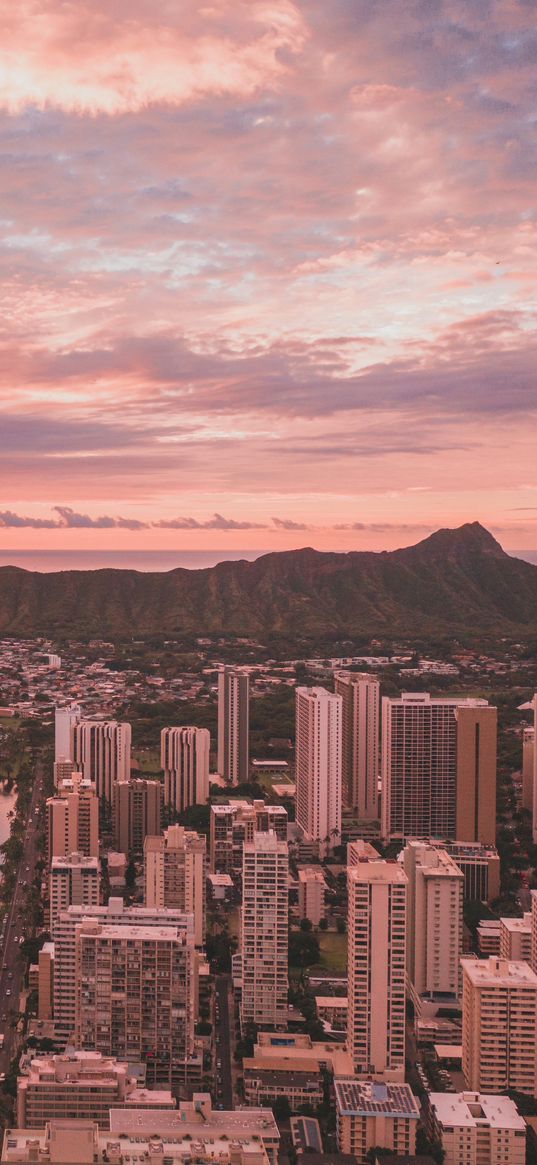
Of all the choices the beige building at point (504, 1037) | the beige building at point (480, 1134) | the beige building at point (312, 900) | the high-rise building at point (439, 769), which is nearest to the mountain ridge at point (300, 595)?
the high-rise building at point (439, 769)

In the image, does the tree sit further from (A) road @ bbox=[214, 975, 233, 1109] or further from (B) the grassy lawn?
(A) road @ bbox=[214, 975, 233, 1109]

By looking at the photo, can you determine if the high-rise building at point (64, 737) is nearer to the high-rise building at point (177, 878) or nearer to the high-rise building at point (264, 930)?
the high-rise building at point (177, 878)

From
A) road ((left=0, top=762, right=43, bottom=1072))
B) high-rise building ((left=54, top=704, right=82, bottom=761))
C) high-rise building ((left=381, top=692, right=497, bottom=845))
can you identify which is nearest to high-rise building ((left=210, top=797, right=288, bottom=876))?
road ((left=0, top=762, right=43, bottom=1072))

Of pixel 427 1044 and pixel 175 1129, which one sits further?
pixel 427 1044

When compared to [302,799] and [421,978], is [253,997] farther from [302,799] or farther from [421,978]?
[302,799]

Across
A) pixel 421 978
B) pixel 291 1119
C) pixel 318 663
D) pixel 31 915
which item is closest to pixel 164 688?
pixel 318 663

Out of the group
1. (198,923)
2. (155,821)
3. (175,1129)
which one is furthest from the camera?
(155,821)

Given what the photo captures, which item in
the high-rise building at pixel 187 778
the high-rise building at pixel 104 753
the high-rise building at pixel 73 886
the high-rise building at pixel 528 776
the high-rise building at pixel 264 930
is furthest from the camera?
the high-rise building at pixel 104 753
